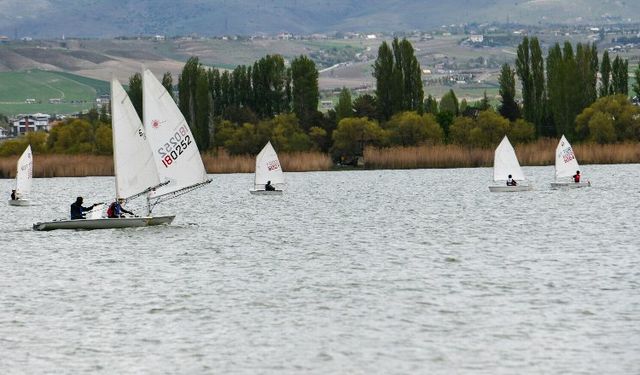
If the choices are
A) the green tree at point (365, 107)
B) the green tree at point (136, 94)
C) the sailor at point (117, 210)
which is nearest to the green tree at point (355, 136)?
the green tree at point (365, 107)

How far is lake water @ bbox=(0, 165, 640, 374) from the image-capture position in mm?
30562

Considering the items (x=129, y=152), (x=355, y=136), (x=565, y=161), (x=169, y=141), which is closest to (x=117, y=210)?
(x=129, y=152)

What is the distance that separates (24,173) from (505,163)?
100ft

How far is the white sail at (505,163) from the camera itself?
92.6 metres

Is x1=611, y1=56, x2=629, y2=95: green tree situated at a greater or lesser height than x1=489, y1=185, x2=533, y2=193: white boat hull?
greater

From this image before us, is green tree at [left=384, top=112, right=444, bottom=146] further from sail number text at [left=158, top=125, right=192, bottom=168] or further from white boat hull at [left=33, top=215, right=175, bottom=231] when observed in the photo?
white boat hull at [left=33, top=215, right=175, bottom=231]

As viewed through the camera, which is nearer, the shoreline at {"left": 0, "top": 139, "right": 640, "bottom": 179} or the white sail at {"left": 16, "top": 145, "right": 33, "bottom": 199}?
the white sail at {"left": 16, "top": 145, "right": 33, "bottom": 199}

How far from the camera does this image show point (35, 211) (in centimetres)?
8681

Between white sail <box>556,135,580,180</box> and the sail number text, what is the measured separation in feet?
118

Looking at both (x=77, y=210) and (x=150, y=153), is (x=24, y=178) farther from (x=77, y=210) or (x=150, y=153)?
(x=150, y=153)

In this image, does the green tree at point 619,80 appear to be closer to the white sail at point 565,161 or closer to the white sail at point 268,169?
the white sail at point 565,161

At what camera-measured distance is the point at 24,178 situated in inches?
3706

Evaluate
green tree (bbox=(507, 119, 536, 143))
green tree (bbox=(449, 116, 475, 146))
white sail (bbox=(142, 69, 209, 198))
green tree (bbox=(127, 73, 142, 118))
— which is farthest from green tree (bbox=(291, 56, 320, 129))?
white sail (bbox=(142, 69, 209, 198))

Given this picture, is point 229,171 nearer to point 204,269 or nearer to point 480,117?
point 480,117
